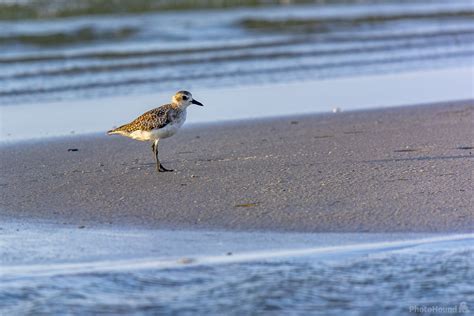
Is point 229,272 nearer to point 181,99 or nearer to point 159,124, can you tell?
point 159,124

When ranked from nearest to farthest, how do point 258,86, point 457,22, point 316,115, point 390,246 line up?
1. point 390,246
2. point 316,115
3. point 258,86
4. point 457,22

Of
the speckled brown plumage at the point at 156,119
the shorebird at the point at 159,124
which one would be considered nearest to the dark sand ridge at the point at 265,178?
the shorebird at the point at 159,124

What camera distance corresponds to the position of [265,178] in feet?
32.0

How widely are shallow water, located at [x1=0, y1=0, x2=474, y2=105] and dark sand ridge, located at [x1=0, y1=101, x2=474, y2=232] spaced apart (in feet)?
14.8

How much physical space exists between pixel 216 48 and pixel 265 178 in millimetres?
12903

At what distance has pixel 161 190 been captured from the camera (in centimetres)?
948

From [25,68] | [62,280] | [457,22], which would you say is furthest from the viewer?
[457,22]

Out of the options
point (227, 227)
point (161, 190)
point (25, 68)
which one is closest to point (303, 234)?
point (227, 227)

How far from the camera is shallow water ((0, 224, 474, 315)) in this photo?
21.2ft

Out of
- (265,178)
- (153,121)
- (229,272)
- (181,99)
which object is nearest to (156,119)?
(153,121)

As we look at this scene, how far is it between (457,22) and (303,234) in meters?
21.1

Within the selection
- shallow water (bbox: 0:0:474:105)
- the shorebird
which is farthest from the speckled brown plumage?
shallow water (bbox: 0:0:474:105)

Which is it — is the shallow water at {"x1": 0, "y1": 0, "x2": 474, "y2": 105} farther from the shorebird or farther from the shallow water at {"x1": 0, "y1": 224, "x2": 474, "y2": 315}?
the shallow water at {"x1": 0, "y1": 224, "x2": 474, "y2": 315}

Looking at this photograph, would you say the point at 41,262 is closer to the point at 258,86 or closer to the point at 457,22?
the point at 258,86
